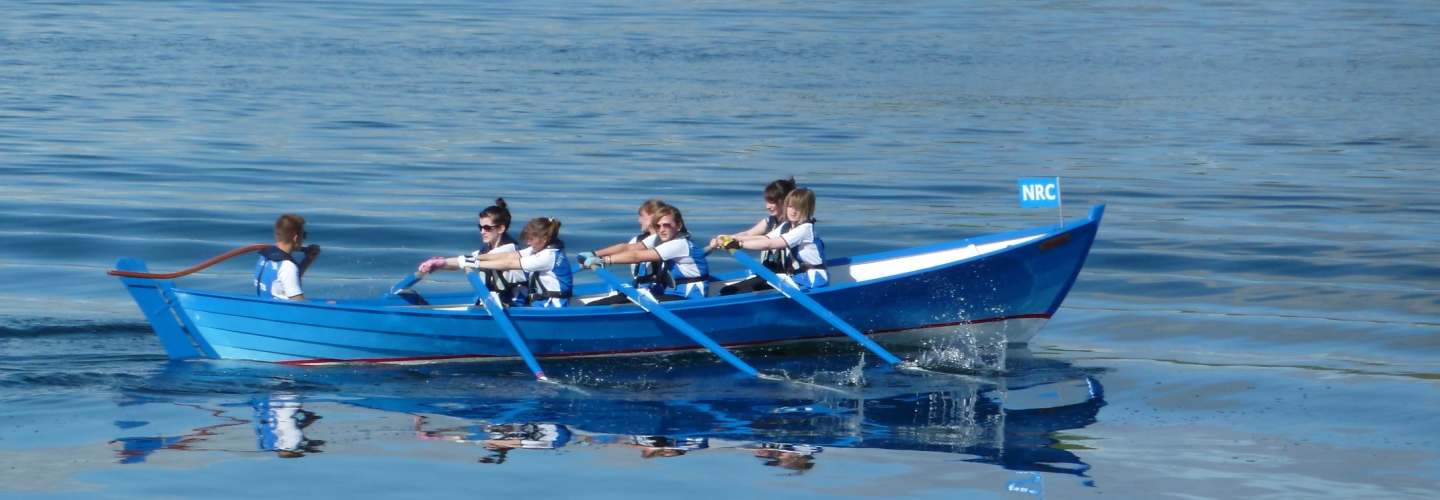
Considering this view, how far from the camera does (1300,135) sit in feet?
88.2

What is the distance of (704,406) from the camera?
956cm

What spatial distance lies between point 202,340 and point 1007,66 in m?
30.7

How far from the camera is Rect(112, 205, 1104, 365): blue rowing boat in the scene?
402 inches

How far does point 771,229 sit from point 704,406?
2536 mm

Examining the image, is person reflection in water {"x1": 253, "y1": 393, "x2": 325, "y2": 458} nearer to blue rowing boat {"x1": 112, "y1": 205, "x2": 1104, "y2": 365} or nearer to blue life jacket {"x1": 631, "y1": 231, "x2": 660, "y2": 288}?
blue rowing boat {"x1": 112, "y1": 205, "x2": 1104, "y2": 365}

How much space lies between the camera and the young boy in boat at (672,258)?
34.8ft

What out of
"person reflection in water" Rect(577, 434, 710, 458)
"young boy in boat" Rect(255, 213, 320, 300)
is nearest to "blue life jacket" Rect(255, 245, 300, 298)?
"young boy in boat" Rect(255, 213, 320, 300)

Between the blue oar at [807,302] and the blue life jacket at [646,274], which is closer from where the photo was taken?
the blue oar at [807,302]

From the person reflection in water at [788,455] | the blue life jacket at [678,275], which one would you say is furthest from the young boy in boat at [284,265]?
the person reflection in water at [788,455]

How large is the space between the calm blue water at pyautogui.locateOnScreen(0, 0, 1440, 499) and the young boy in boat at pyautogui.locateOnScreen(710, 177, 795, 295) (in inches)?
31.2

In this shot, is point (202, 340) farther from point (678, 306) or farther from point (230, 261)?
point (230, 261)

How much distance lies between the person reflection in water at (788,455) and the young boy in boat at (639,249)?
2.47 meters

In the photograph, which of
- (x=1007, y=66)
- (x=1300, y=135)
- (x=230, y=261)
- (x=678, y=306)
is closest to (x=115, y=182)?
(x=230, y=261)

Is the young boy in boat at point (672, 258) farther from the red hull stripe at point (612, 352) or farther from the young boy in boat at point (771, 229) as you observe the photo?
the red hull stripe at point (612, 352)
